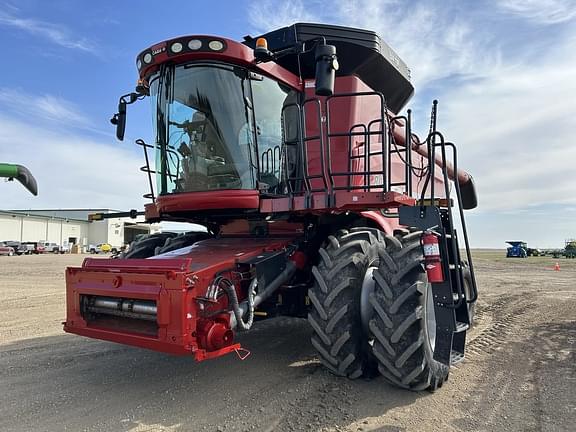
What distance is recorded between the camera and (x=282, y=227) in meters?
5.73

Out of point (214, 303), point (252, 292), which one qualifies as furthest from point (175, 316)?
point (252, 292)

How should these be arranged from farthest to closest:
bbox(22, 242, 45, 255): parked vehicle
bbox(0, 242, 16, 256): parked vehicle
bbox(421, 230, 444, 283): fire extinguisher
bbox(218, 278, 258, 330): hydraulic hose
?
bbox(22, 242, 45, 255): parked vehicle, bbox(0, 242, 16, 256): parked vehicle, bbox(421, 230, 444, 283): fire extinguisher, bbox(218, 278, 258, 330): hydraulic hose

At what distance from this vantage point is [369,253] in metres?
4.67

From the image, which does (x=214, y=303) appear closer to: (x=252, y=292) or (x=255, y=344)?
(x=252, y=292)

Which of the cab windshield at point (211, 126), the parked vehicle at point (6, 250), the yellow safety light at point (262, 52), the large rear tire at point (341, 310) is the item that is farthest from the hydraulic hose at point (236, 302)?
the parked vehicle at point (6, 250)

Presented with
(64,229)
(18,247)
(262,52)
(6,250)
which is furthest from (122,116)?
(64,229)

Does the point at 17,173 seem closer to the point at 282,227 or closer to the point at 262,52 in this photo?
the point at 282,227

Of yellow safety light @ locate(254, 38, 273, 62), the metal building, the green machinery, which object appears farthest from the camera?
the metal building

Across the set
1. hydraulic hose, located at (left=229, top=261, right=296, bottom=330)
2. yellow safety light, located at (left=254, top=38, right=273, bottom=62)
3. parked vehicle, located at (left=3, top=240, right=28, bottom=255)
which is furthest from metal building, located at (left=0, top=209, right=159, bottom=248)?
yellow safety light, located at (left=254, top=38, right=273, bottom=62)

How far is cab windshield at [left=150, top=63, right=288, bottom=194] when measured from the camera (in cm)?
493

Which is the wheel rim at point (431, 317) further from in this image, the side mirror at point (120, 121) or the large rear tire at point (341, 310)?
the side mirror at point (120, 121)

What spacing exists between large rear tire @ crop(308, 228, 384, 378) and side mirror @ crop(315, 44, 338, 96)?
1.48m

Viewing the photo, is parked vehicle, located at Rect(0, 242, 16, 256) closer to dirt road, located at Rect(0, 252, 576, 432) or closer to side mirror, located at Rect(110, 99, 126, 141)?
dirt road, located at Rect(0, 252, 576, 432)

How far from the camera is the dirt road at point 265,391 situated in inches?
145
